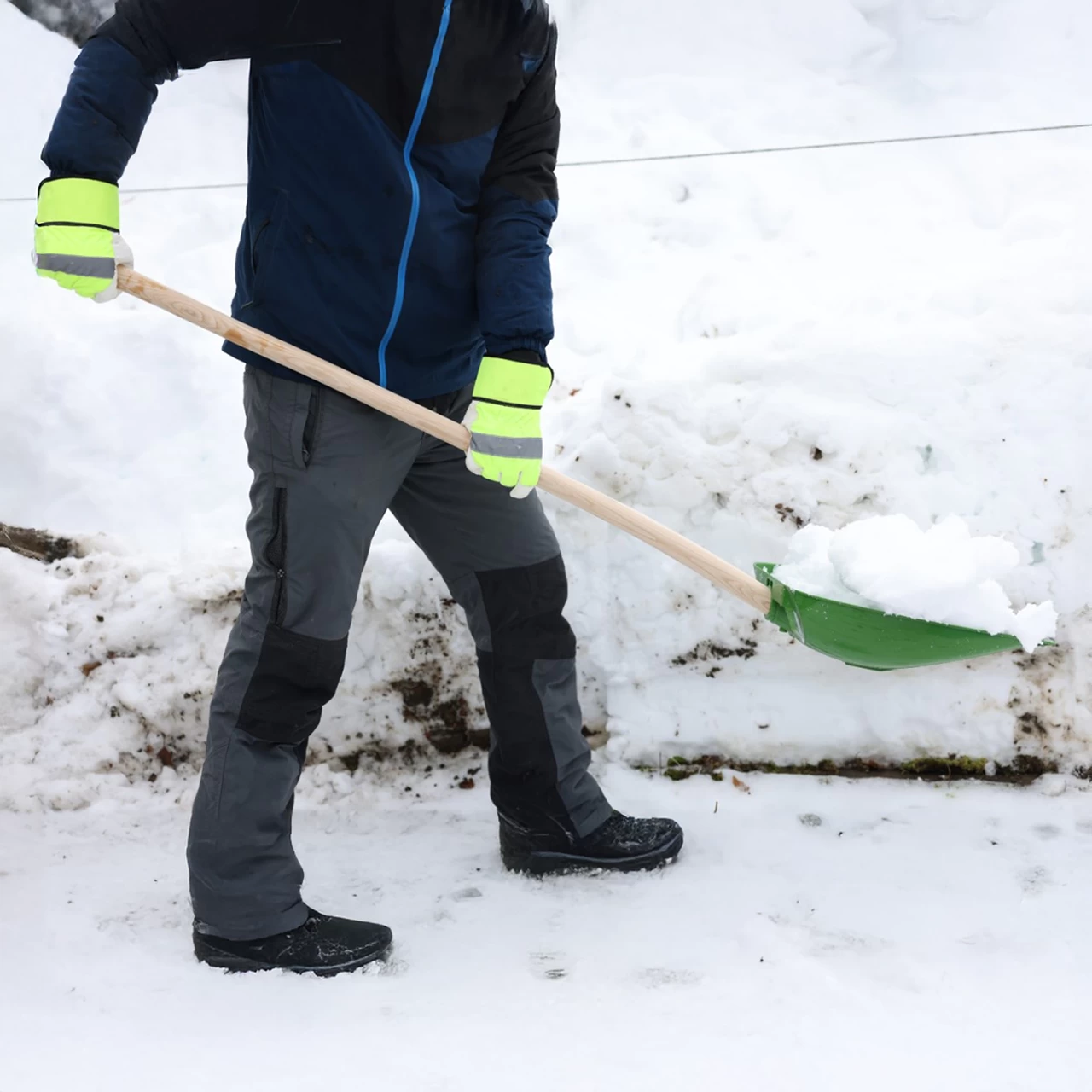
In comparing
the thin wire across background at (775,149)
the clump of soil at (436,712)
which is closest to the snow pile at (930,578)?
the clump of soil at (436,712)

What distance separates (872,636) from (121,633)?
1.96 meters

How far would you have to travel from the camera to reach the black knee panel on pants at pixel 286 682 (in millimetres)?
1902

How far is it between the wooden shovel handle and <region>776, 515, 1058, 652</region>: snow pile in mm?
244

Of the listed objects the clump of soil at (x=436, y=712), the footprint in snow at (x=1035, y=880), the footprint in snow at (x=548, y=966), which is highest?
the clump of soil at (x=436, y=712)

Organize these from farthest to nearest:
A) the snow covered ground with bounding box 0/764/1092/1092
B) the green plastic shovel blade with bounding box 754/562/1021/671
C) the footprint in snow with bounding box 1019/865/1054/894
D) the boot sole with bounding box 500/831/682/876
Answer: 1. the boot sole with bounding box 500/831/682/876
2. the footprint in snow with bounding box 1019/865/1054/894
3. the green plastic shovel blade with bounding box 754/562/1021/671
4. the snow covered ground with bounding box 0/764/1092/1092

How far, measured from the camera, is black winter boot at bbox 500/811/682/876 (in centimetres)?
229

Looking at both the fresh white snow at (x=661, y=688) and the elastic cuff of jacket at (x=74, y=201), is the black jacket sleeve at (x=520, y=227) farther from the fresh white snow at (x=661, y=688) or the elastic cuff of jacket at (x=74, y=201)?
the fresh white snow at (x=661, y=688)

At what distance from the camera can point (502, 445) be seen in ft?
6.21

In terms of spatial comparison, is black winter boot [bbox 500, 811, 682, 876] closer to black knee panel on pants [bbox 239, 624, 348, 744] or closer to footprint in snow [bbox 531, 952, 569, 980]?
footprint in snow [bbox 531, 952, 569, 980]

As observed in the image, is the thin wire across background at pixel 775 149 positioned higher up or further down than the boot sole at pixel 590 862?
higher up

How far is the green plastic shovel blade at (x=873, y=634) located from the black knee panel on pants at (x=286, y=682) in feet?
3.08

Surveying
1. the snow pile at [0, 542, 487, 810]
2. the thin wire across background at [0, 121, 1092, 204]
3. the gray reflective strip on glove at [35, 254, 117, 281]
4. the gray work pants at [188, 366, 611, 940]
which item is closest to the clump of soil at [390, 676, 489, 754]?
the snow pile at [0, 542, 487, 810]

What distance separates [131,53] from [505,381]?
856mm

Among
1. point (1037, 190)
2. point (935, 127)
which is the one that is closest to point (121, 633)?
point (1037, 190)
